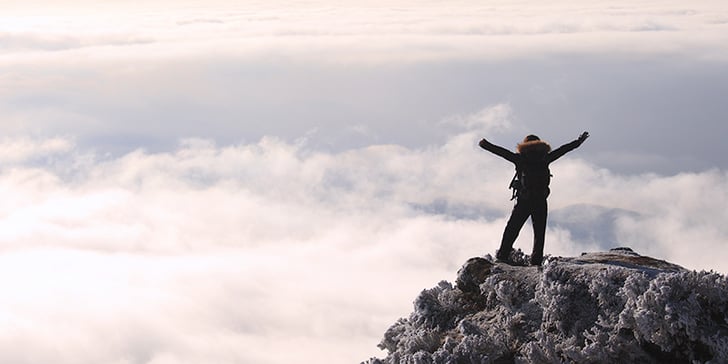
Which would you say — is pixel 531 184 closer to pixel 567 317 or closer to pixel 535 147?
pixel 535 147

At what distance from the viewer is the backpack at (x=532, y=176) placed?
14984mm

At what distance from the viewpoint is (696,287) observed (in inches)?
449

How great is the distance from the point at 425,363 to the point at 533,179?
4.42 m

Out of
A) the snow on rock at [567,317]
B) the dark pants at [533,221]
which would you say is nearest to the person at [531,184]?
the dark pants at [533,221]

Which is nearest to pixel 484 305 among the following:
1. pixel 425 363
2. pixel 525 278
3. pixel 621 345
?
pixel 525 278

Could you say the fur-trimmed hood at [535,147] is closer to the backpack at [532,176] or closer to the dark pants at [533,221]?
the backpack at [532,176]

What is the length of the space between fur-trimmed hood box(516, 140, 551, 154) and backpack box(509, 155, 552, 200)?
102 millimetres

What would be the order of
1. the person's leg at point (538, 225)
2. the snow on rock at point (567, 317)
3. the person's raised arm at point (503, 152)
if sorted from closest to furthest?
the snow on rock at point (567, 317) → the person's raised arm at point (503, 152) → the person's leg at point (538, 225)

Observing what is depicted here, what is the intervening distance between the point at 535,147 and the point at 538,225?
5.06 feet

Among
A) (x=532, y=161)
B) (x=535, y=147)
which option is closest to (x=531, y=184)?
(x=532, y=161)

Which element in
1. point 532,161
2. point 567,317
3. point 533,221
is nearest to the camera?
point 567,317

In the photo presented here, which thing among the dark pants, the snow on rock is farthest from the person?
the snow on rock

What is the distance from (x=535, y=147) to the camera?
592 inches

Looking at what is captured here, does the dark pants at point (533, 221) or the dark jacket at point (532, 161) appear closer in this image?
the dark jacket at point (532, 161)
